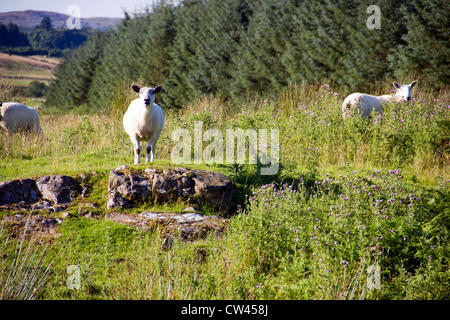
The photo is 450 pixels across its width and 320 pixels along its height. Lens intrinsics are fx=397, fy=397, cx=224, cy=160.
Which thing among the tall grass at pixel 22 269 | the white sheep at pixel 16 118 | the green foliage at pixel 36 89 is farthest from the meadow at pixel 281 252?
the green foliage at pixel 36 89

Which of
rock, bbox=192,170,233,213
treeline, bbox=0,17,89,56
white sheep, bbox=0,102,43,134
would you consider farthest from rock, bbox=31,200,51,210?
treeline, bbox=0,17,89,56

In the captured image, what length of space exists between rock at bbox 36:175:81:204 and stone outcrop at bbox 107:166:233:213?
2.31 feet

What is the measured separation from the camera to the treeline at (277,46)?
14398 millimetres

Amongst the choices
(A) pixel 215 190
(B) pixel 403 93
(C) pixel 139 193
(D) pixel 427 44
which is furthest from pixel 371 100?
(C) pixel 139 193

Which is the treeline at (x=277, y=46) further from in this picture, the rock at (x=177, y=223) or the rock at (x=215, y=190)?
the rock at (x=177, y=223)

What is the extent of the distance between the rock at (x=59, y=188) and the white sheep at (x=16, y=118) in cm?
641

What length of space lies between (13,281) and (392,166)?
7.19 m

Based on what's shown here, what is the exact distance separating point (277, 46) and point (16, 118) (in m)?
12.3

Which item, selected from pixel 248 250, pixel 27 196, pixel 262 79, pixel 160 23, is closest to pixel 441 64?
→ pixel 262 79

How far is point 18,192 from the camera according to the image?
670 cm

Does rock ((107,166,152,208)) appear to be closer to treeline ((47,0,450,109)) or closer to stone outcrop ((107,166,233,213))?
stone outcrop ((107,166,233,213))

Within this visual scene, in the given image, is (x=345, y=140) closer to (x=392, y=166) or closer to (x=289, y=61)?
(x=392, y=166)

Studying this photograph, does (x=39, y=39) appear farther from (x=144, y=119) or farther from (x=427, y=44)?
(x=144, y=119)
